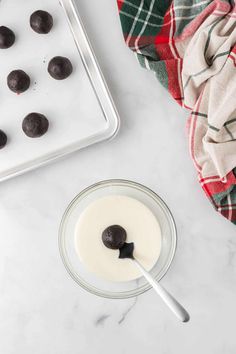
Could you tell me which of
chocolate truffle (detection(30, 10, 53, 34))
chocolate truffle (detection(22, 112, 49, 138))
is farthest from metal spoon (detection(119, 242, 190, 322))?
chocolate truffle (detection(30, 10, 53, 34))

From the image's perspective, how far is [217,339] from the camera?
3.16ft

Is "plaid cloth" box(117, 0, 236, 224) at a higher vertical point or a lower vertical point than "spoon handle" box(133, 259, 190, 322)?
higher

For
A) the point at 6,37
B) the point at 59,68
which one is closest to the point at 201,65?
the point at 59,68

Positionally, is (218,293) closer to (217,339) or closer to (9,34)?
(217,339)

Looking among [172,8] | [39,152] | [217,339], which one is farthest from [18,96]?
[217,339]

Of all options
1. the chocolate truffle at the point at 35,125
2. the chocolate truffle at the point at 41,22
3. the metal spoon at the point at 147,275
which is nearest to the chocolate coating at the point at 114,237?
the metal spoon at the point at 147,275

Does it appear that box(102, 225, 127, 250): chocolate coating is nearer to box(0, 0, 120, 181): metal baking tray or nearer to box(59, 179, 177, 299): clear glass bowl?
box(59, 179, 177, 299): clear glass bowl

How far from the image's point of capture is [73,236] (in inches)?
36.0

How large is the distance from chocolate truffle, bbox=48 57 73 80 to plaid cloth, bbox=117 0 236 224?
12 centimetres

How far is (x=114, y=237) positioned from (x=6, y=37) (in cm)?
43

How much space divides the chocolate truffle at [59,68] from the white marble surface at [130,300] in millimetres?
129

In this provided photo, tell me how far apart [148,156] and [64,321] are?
14.1 inches

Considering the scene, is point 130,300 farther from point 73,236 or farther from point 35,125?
point 35,125

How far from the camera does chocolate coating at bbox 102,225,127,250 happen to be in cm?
86
